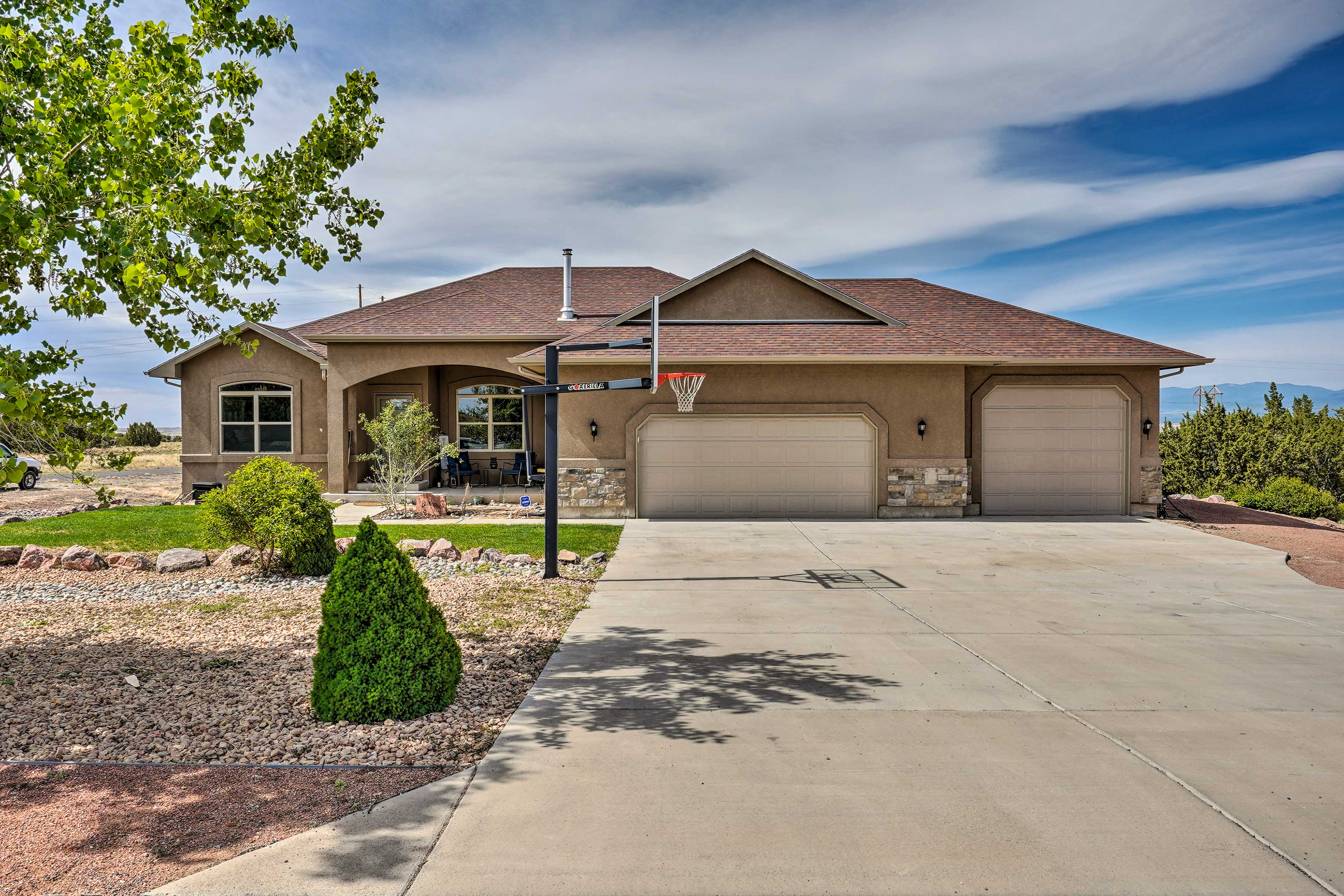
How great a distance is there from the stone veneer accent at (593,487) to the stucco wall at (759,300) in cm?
347

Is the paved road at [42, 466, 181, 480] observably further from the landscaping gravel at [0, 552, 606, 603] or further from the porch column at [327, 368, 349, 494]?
the landscaping gravel at [0, 552, 606, 603]

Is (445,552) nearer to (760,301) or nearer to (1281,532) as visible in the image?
(760,301)

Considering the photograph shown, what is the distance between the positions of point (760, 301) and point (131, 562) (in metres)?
11.9

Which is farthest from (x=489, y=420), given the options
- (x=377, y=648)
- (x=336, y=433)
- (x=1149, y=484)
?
(x=377, y=648)

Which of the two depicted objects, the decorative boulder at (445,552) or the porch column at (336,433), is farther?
the porch column at (336,433)

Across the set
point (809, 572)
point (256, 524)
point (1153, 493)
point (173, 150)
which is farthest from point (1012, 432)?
point (173, 150)

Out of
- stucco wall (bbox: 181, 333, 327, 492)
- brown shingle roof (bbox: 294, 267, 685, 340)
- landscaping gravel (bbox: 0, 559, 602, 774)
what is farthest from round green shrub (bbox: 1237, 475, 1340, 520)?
stucco wall (bbox: 181, 333, 327, 492)

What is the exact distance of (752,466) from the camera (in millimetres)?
15891

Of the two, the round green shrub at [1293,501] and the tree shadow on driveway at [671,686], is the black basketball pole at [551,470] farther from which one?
the round green shrub at [1293,501]

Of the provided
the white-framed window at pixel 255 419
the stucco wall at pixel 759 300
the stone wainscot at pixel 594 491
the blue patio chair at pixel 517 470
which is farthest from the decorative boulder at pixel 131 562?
the stucco wall at pixel 759 300

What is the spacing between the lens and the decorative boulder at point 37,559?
965cm

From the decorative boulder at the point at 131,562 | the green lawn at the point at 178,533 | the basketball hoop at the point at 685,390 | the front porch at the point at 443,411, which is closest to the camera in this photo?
the decorative boulder at the point at 131,562

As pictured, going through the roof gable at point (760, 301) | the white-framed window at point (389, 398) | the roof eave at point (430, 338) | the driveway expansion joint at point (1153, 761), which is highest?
the roof gable at point (760, 301)

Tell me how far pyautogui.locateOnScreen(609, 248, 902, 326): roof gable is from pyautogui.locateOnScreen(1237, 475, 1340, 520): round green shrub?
9.69 meters
